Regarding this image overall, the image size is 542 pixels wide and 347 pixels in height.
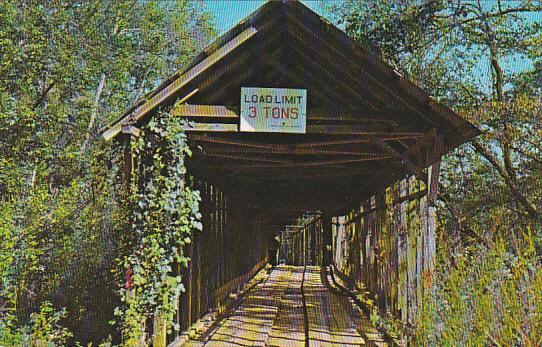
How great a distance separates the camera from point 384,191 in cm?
971

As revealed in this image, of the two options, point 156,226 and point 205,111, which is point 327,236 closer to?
point 205,111

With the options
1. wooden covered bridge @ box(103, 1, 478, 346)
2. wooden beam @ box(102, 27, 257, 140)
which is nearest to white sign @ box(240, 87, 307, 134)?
wooden covered bridge @ box(103, 1, 478, 346)

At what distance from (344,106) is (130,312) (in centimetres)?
286

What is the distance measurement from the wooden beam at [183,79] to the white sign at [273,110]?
0.40 meters

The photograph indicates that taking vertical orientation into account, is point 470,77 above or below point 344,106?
above

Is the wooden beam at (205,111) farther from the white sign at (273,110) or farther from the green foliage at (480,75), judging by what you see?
the green foliage at (480,75)

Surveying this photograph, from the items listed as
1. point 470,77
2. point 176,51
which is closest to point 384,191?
point 470,77

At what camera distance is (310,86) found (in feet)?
23.4

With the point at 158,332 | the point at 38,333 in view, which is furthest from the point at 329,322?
the point at 38,333

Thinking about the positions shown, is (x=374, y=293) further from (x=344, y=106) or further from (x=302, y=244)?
(x=302, y=244)

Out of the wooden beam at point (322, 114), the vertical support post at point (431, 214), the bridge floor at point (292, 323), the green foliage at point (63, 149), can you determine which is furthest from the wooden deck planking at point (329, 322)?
the green foliage at point (63, 149)

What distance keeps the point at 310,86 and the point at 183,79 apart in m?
1.38

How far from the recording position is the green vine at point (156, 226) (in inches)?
239

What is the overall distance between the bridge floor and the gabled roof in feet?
6.28
